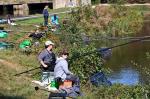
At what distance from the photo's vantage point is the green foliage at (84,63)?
17875 millimetres

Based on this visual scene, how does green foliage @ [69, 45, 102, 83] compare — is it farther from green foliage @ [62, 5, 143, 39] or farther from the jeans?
green foliage @ [62, 5, 143, 39]

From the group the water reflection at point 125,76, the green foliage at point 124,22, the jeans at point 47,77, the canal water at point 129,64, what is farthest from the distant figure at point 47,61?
the green foliage at point 124,22

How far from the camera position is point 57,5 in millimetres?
49406

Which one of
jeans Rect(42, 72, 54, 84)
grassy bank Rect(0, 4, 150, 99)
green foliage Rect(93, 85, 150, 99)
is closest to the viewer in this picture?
grassy bank Rect(0, 4, 150, 99)

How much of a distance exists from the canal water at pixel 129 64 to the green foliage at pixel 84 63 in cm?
142

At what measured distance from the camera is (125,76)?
23.8 m

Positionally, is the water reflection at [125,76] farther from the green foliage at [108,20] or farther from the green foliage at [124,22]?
the green foliage at [124,22]

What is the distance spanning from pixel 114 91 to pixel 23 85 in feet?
9.56

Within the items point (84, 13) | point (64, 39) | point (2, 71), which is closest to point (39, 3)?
point (84, 13)

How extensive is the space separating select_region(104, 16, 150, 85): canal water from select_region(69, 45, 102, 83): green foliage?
1.42 m

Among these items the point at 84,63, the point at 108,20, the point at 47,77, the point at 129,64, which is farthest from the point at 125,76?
the point at 108,20

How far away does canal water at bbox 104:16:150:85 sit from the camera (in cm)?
2230

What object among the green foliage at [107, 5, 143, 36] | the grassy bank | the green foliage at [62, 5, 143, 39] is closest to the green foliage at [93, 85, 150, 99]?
the grassy bank

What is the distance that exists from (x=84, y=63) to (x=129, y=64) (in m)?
10.3
